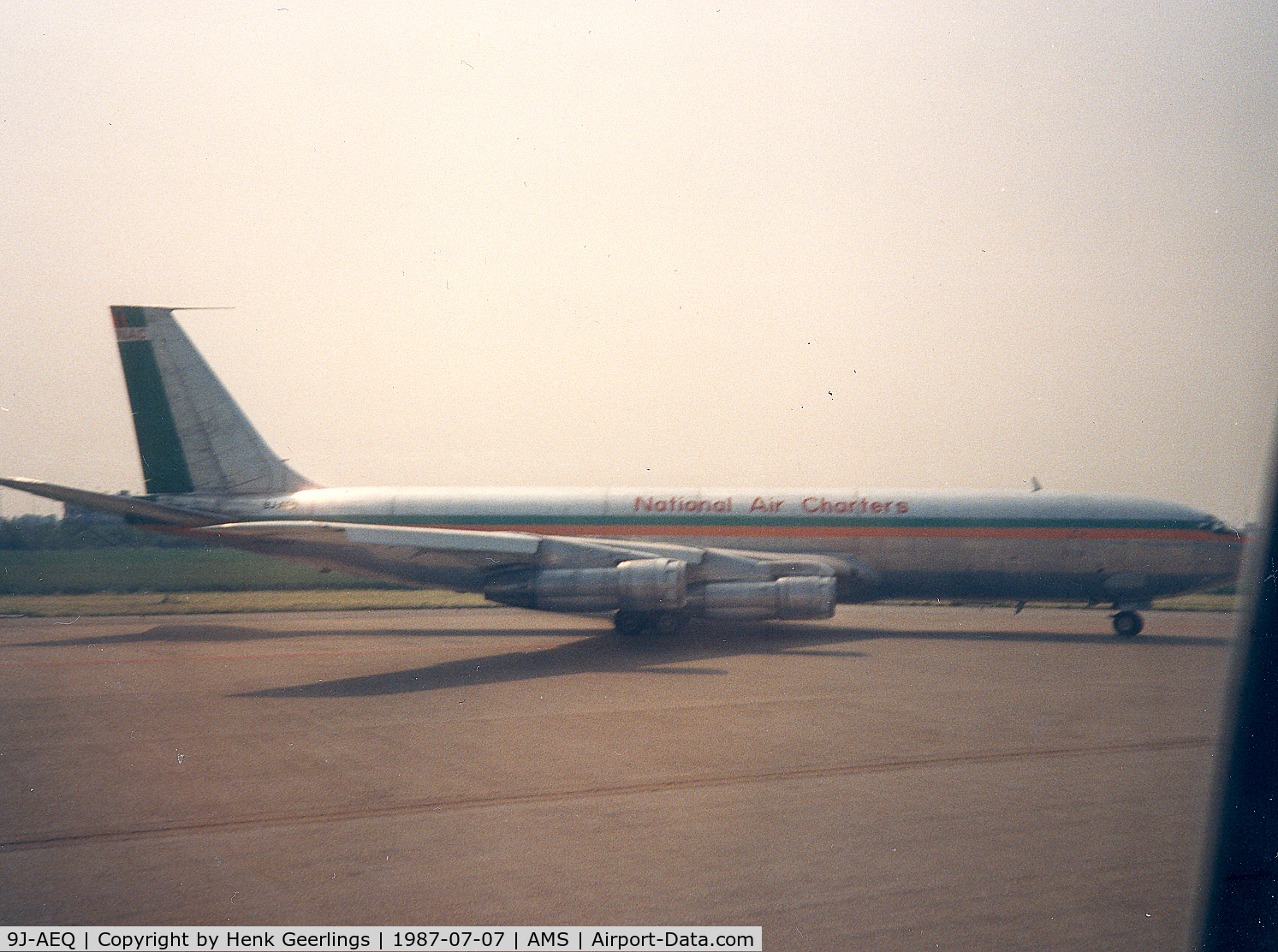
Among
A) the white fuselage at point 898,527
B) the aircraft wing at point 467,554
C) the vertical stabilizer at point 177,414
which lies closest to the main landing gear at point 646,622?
the aircraft wing at point 467,554

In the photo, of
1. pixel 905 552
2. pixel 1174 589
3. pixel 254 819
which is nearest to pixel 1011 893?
pixel 254 819

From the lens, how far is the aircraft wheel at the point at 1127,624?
20922 mm

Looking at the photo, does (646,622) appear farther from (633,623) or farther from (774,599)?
(774,599)

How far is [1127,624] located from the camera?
829 inches

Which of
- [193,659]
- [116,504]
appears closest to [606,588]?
[193,659]

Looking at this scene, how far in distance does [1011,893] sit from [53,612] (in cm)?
2809

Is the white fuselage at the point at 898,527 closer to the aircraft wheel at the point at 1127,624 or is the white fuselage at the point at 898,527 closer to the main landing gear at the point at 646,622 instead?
the aircraft wheel at the point at 1127,624

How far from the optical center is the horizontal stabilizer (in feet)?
57.6

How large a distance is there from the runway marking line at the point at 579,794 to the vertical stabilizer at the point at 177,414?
58.7ft

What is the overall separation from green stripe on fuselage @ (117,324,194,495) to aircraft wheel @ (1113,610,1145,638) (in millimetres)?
22065

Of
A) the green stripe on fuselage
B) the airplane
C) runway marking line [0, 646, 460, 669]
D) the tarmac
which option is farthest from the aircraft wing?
the green stripe on fuselage
